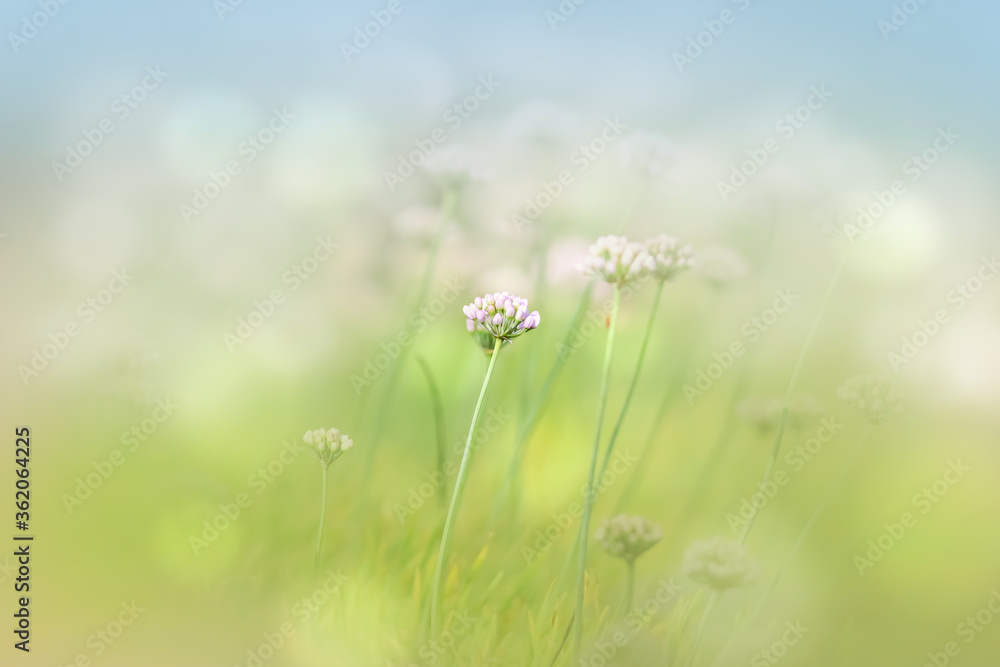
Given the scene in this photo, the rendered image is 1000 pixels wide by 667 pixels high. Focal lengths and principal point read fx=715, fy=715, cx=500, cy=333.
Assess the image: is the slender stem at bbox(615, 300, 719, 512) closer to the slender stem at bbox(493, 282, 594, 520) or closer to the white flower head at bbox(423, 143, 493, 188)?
the slender stem at bbox(493, 282, 594, 520)

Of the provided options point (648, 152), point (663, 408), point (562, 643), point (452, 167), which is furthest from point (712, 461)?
point (452, 167)

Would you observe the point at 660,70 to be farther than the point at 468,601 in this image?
Yes

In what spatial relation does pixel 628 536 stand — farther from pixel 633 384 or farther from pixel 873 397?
pixel 873 397

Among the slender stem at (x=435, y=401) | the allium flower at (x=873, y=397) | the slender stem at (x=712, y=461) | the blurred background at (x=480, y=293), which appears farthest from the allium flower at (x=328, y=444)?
the allium flower at (x=873, y=397)

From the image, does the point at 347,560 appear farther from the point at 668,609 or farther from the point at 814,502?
the point at 814,502

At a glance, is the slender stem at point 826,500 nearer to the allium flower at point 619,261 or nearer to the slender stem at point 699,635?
the slender stem at point 699,635

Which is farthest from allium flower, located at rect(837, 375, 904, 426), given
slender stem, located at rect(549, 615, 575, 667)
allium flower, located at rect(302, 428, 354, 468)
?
allium flower, located at rect(302, 428, 354, 468)

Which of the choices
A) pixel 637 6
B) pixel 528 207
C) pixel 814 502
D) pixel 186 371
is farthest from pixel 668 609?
pixel 637 6
